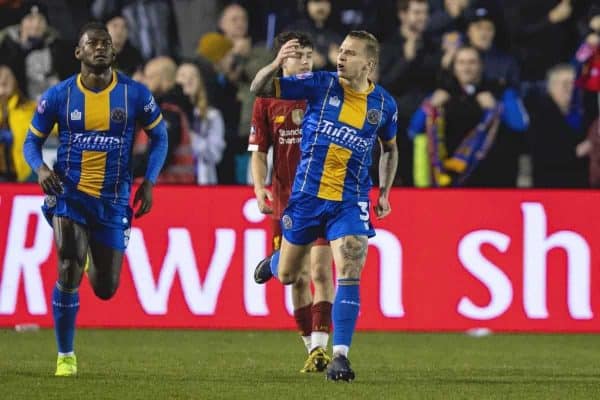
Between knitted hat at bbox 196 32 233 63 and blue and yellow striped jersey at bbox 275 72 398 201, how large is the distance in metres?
6.21

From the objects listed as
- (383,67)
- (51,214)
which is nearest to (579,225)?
(383,67)

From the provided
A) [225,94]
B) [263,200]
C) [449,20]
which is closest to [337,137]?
[263,200]

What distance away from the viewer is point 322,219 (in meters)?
8.96

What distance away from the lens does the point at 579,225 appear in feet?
44.1

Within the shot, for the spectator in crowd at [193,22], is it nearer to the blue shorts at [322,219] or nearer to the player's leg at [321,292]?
the player's leg at [321,292]

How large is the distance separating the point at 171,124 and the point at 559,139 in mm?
3942

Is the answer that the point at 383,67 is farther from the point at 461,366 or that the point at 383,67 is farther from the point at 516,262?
the point at 461,366

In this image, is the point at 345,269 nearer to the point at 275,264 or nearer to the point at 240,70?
the point at 275,264

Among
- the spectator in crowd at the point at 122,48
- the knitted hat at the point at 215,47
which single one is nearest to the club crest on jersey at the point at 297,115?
the spectator in crowd at the point at 122,48

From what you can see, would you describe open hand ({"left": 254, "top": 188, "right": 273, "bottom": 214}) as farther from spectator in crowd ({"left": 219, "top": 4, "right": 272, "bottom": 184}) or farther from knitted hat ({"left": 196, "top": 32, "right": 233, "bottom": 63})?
knitted hat ({"left": 196, "top": 32, "right": 233, "bottom": 63})

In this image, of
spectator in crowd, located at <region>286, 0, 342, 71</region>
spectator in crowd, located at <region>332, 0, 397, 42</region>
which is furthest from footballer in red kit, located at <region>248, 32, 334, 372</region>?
spectator in crowd, located at <region>332, 0, 397, 42</region>

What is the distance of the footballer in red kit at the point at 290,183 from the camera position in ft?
31.6

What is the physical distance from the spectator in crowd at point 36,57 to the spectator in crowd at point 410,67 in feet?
10.7

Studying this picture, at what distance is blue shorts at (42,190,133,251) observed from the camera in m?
9.11
